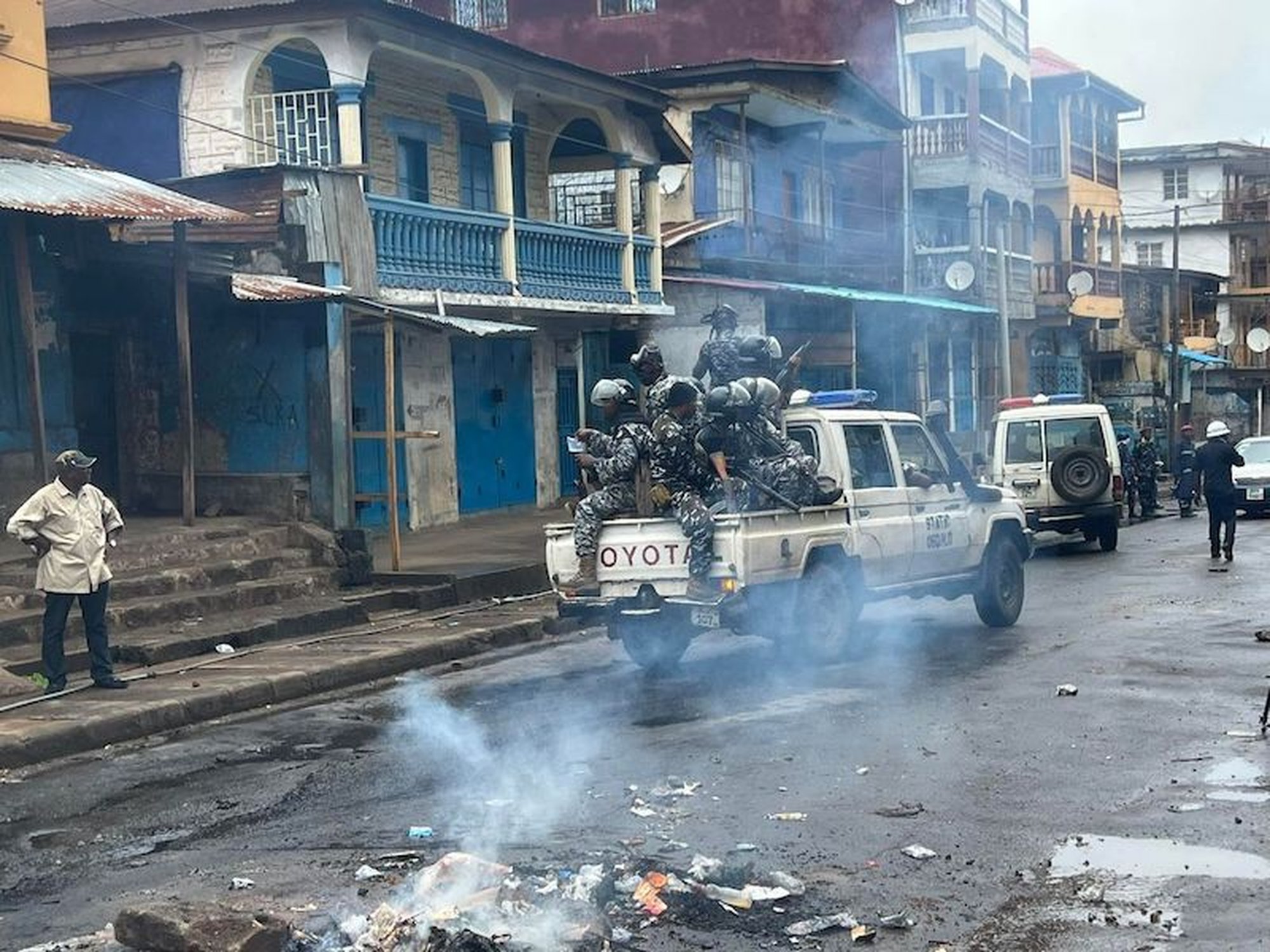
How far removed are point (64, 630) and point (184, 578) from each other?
11.0 ft

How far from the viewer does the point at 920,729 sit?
8625mm

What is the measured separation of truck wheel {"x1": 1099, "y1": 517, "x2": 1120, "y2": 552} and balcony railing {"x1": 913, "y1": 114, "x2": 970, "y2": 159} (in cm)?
1648

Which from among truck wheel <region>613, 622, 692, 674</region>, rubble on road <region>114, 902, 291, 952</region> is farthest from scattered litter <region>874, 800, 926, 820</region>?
truck wheel <region>613, 622, 692, 674</region>

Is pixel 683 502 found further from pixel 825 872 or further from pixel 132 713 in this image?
pixel 825 872

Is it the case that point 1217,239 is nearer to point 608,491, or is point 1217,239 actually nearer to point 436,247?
point 436,247

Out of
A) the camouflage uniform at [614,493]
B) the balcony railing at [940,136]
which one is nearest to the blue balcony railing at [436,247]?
the camouflage uniform at [614,493]

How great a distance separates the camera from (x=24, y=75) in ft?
50.0

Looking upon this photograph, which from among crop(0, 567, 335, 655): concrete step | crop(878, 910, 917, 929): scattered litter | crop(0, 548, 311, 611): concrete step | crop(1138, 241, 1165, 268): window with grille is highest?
crop(1138, 241, 1165, 268): window with grille

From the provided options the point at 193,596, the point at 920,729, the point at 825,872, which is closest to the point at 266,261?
the point at 193,596

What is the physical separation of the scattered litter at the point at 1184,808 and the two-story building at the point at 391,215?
32.7 feet

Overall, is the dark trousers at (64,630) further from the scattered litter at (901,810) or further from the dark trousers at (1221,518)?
the dark trousers at (1221,518)

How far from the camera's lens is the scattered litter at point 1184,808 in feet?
22.1

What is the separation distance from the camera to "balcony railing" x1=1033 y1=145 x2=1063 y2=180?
41.8m

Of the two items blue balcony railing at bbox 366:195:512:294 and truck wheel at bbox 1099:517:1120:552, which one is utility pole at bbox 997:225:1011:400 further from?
blue balcony railing at bbox 366:195:512:294
